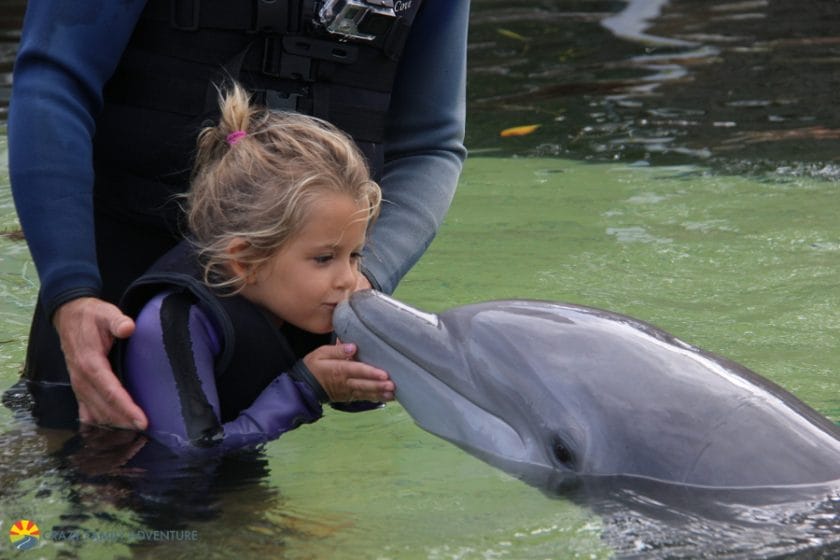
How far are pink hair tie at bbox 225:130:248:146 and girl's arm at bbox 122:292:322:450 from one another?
46 centimetres

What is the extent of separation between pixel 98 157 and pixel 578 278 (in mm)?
2513

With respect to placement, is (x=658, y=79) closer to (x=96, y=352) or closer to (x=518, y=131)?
(x=518, y=131)

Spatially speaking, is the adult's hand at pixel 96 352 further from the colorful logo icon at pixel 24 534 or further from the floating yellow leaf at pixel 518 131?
the floating yellow leaf at pixel 518 131

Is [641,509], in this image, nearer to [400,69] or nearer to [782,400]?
[782,400]

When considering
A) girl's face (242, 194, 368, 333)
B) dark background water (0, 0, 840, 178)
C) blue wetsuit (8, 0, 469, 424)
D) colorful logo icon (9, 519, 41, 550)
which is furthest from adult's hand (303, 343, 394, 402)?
dark background water (0, 0, 840, 178)

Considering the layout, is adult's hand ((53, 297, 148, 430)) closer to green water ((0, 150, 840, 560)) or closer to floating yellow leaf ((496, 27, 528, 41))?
green water ((0, 150, 840, 560))

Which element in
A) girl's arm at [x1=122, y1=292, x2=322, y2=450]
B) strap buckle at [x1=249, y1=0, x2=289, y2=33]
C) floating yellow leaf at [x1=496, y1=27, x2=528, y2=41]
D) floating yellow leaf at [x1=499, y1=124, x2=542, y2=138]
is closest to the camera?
girl's arm at [x1=122, y1=292, x2=322, y2=450]

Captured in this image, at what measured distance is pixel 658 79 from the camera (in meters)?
11.1

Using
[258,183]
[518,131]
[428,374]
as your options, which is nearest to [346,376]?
[428,374]

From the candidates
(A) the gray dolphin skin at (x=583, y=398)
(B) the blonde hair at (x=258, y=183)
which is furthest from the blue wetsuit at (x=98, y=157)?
(A) the gray dolphin skin at (x=583, y=398)

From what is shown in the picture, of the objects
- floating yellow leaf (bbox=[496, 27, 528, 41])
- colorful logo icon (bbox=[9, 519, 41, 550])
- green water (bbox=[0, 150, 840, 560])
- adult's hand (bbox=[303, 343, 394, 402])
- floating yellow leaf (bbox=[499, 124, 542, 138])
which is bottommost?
colorful logo icon (bbox=[9, 519, 41, 550])

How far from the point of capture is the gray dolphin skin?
342 cm

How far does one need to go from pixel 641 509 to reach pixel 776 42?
934cm

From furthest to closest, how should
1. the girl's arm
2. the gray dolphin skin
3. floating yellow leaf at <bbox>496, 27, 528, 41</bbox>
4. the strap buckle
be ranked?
floating yellow leaf at <bbox>496, 27, 528, 41</bbox> → the strap buckle → the girl's arm → the gray dolphin skin
